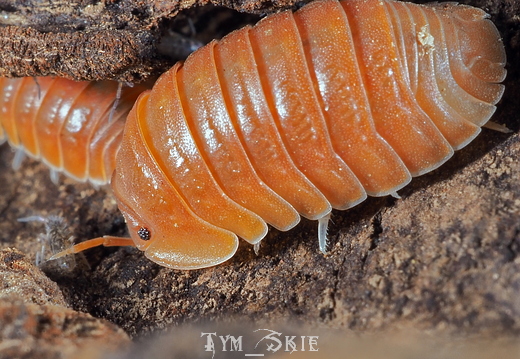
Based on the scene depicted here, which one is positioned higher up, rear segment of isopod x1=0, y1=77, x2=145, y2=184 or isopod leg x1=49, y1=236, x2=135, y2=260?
rear segment of isopod x1=0, y1=77, x2=145, y2=184

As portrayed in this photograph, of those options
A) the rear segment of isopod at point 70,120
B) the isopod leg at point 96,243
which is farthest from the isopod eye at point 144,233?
the rear segment of isopod at point 70,120

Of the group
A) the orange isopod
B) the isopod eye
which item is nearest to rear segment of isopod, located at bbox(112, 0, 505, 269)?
the orange isopod

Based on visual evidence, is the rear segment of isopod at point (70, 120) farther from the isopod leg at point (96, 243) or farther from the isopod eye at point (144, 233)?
the isopod eye at point (144, 233)

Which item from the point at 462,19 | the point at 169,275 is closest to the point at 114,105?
the point at 169,275

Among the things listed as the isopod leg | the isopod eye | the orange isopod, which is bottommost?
the isopod leg

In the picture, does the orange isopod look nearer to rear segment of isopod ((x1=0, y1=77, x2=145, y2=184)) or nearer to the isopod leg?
the isopod leg

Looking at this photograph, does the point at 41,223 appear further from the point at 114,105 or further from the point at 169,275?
the point at 169,275
